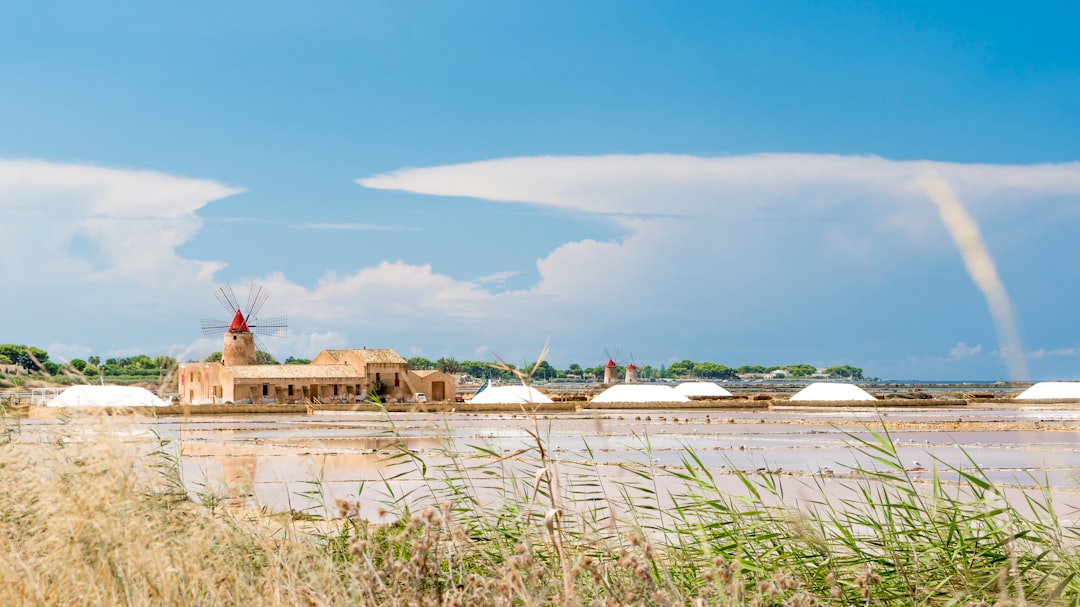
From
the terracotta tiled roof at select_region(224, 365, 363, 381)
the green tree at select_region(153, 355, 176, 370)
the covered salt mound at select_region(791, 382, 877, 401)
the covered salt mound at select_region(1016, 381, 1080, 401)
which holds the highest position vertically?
the terracotta tiled roof at select_region(224, 365, 363, 381)

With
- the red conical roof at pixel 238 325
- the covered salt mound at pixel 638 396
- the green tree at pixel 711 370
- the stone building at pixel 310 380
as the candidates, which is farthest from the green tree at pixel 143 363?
the green tree at pixel 711 370

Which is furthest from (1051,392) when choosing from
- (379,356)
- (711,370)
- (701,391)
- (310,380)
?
(711,370)

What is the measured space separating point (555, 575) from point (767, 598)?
0.69 m

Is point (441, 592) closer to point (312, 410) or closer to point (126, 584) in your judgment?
point (126, 584)

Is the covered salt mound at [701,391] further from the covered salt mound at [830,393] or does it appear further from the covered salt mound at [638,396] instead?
the covered salt mound at [638,396]

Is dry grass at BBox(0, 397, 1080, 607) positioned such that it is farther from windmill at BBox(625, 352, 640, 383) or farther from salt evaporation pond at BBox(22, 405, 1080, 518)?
windmill at BBox(625, 352, 640, 383)

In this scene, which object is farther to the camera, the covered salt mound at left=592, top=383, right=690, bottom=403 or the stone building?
the stone building

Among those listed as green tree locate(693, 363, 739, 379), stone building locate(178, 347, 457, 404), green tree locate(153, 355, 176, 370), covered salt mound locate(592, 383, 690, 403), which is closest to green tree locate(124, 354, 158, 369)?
green tree locate(153, 355, 176, 370)

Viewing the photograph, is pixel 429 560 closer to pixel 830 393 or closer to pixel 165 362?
pixel 165 362

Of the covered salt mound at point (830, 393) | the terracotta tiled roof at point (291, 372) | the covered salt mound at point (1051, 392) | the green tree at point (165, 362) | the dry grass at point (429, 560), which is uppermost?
the terracotta tiled roof at point (291, 372)

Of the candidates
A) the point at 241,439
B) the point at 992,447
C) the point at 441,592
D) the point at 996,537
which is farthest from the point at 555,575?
the point at 241,439

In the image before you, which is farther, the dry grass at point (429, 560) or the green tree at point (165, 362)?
the green tree at point (165, 362)

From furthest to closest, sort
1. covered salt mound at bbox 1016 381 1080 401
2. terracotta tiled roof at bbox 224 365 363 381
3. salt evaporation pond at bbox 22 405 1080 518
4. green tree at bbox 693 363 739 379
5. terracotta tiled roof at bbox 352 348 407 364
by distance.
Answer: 1. green tree at bbox 693 363 739 379
2. terracotta tiled roof at bbox 352 348 407 364
3. covered salt mound at bbox 1016 381 1080 401
4. terracotta tiled roof at bbox 224 365 363 381
5. salt evaporation pond at bbox 22 405 1080 518

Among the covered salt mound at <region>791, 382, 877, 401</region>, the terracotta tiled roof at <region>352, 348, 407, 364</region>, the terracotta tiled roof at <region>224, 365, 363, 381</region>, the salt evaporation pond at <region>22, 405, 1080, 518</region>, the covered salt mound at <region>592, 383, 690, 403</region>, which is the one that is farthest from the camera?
the terracotta tiled roof at <region>352, 348, 407, 364</region>
